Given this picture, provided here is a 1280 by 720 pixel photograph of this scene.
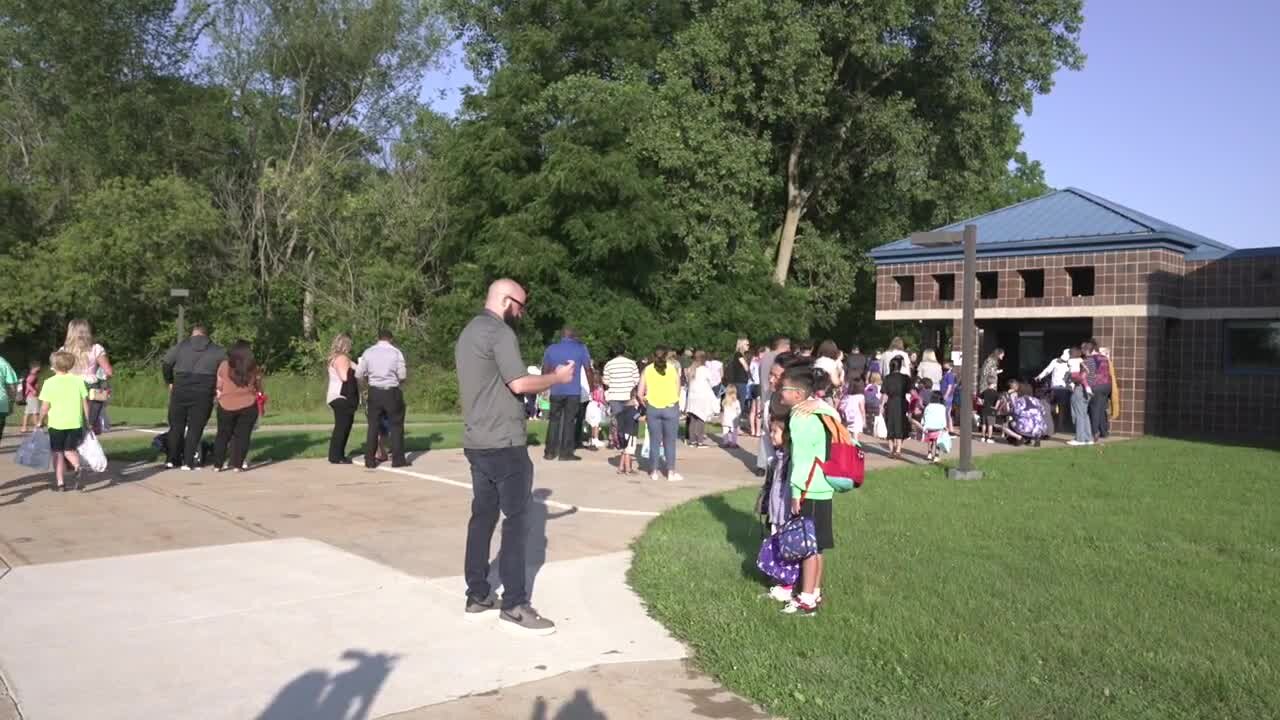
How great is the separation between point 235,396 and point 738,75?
76.4ft

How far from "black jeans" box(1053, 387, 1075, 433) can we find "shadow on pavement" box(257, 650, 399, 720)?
1760 centimetres

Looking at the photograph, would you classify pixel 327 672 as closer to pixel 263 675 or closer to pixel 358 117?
pixel 263 675

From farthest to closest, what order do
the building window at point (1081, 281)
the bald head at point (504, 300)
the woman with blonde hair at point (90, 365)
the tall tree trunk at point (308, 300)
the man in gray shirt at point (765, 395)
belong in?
the tall tree trunk at point (308, 300)
the building window at point (1081, 281)
the man in gray shirt at point (765, 395)
the woman with blonde hair at point (90, 365)
the bald head at point (504, 300)

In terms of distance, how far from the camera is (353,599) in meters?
6.47

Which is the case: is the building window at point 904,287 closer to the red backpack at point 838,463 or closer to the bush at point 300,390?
the bush at point 300,390

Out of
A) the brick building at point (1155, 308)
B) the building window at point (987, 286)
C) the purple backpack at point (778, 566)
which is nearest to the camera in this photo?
the purple backpack at point (778, 566)

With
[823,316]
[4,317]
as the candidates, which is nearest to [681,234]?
[823,316]

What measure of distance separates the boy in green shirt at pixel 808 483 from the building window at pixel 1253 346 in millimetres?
18657

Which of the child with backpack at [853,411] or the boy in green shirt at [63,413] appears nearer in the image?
the boy in green shirt at [63,413]

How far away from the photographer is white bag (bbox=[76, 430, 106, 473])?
35.2 feet

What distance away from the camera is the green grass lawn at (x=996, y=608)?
194 inches

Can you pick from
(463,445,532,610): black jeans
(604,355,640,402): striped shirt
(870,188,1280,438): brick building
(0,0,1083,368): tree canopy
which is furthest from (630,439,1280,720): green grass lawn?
(0,0,1083,368): tree canopy

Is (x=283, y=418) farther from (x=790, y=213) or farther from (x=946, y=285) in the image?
(x=790, y=213)

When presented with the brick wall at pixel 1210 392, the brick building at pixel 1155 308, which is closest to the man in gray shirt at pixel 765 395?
the brick building at pixel 1155 308
